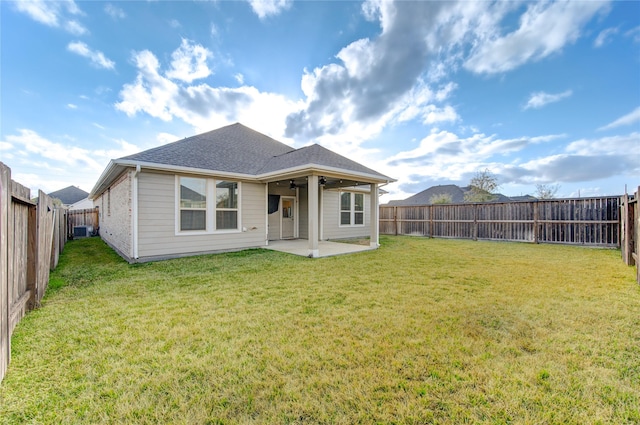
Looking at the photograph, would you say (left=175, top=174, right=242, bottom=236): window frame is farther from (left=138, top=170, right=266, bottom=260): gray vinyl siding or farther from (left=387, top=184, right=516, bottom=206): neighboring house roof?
(left=387, top=184, right=516, bottom=206): neighboring house roof

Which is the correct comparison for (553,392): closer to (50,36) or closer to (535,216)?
(535,216)

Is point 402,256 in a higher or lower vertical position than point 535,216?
lower

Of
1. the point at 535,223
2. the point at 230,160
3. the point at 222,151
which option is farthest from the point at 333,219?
the point at 535,223

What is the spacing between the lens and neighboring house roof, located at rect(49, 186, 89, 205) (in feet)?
108

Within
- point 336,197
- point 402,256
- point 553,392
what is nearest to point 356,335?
point 553,392

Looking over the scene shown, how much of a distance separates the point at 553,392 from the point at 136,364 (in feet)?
11.3

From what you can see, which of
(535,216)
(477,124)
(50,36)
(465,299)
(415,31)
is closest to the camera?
(465,299)

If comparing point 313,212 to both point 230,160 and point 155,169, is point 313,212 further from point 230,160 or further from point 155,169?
point 155,169

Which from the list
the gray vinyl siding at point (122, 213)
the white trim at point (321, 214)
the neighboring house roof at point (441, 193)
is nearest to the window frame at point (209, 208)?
the gray vinyl siding at point (122, 213)

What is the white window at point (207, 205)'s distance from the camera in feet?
23.7

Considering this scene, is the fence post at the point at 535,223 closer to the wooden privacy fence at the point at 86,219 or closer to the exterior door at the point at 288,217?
the exterior door at the point at 288,217

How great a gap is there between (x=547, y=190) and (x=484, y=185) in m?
4.71

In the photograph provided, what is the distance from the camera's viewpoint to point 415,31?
795cm

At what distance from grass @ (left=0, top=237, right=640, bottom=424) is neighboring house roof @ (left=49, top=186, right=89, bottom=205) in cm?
4079
